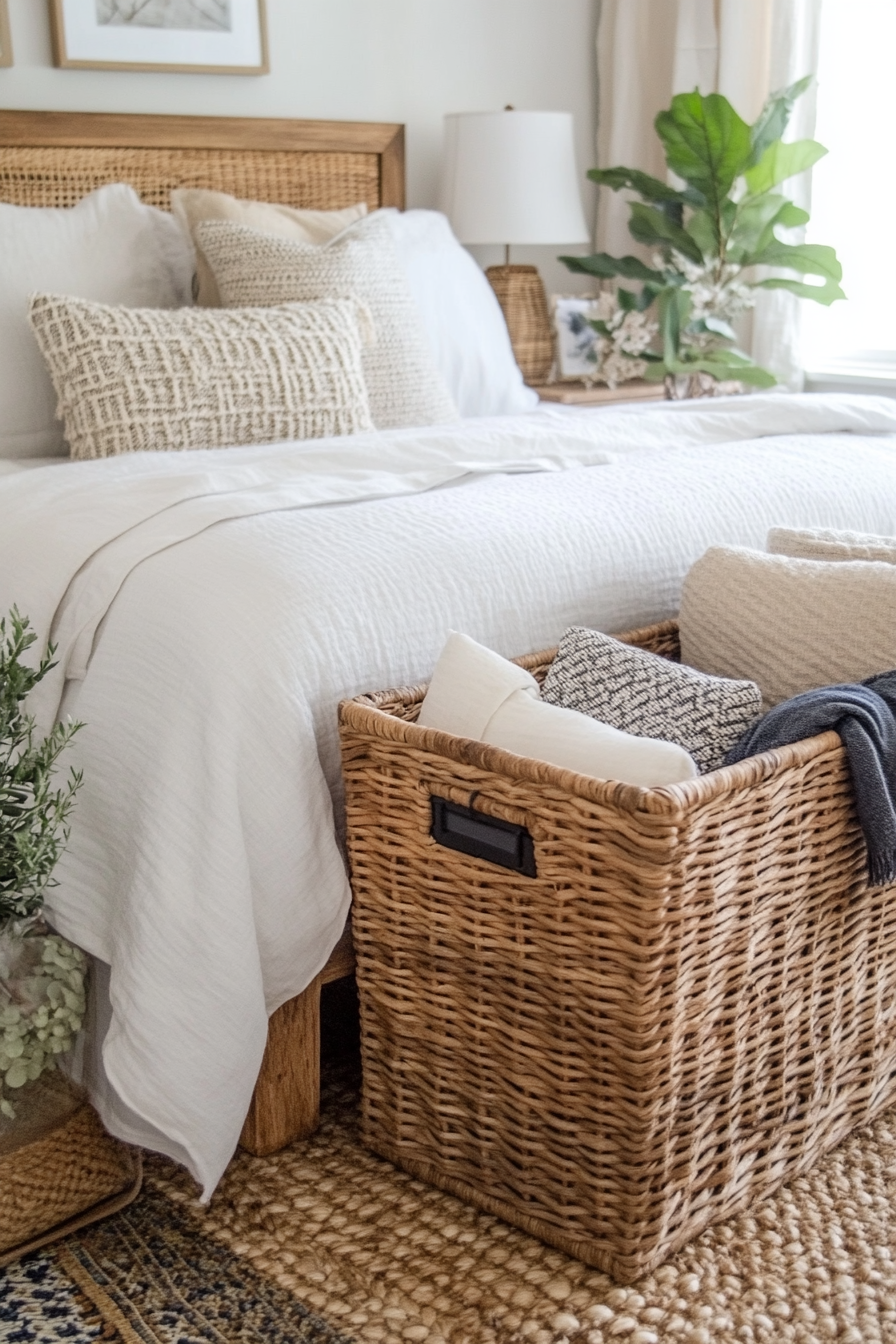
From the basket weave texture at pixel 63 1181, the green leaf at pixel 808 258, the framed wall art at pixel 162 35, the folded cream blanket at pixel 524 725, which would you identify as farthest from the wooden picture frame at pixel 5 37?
the basket weave texture at pixel 63 1181

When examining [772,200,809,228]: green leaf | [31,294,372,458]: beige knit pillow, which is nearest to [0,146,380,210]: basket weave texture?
[31,294,372,458]: beige knit pillow

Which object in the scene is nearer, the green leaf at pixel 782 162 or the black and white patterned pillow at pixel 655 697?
the black and white patterned pillow at pixel 655 697

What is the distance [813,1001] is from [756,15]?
2731 mm

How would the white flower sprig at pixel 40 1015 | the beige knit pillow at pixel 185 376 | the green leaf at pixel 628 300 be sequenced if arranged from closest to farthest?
the white flower sprig at pixel 40 1015
the beige knit pillow at pixel 185 376
the green leaf at pixel 628 300

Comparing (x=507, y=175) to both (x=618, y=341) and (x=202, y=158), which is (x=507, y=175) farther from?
(x=202, y=158)

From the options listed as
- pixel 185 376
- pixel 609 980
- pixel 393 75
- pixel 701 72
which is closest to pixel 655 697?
pixel 609 980

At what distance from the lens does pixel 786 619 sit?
167cm

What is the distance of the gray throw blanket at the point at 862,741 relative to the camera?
1430 mm

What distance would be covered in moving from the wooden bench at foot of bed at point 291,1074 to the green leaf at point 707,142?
228cm

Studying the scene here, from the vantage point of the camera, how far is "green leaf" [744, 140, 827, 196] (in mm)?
3252

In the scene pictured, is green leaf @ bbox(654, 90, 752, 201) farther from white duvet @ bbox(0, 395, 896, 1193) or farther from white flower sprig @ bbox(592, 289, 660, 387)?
white duvet @ bbox(0, 395, 896, 1193)

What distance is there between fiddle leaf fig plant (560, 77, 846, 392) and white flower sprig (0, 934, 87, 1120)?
216 centimetres

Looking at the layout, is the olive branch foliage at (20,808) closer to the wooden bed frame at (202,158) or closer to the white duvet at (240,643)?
the white duvet at (240,643)

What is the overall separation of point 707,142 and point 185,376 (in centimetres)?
162
